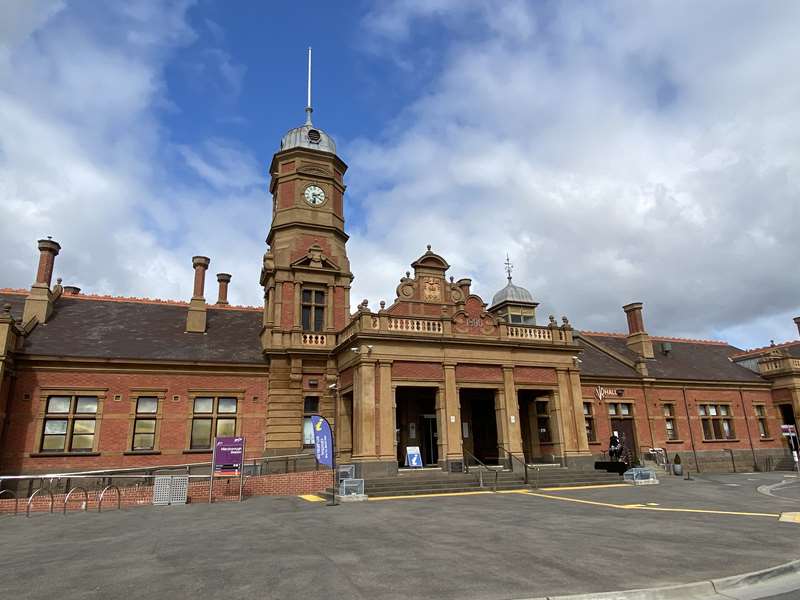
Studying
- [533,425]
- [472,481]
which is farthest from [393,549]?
[533,425]

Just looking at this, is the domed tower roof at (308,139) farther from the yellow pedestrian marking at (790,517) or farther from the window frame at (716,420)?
the window frame at (716,420)

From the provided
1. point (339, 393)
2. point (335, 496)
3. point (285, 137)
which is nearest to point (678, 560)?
point (335, 496)

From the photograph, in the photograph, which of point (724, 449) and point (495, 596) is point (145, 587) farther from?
point (724, 449)

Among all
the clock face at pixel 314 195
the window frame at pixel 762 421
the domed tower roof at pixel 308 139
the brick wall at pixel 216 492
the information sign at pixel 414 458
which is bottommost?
the brick wall at pixel 216 492

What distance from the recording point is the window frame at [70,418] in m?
20.3

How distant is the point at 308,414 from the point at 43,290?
1348 cm

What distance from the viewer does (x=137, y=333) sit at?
2417 centimetres

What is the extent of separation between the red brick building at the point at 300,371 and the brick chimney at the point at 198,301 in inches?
2.7

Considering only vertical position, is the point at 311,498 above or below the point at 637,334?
below

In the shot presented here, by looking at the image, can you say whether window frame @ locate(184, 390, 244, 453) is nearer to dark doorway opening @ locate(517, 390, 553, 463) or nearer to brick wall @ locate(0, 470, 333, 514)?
brick wall @ locate(0, 470, 333, 514)

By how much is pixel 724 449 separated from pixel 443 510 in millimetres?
26919

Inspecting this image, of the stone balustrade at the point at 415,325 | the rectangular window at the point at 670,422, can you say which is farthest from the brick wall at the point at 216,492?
the rectangular window at the point at 670,422

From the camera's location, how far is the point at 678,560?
7.36 metres

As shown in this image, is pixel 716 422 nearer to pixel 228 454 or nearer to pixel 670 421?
pixel 670 421
